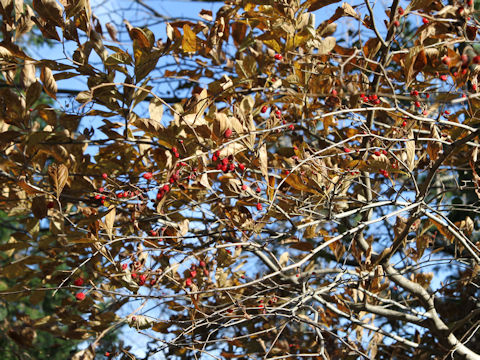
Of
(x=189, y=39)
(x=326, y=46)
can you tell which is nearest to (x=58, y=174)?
(x=189, y=39)

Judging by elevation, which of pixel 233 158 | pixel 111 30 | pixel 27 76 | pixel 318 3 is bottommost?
pixel 233 158

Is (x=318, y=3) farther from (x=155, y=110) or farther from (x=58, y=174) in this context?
(x=58, y=174)

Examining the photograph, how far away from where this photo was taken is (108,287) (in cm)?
227

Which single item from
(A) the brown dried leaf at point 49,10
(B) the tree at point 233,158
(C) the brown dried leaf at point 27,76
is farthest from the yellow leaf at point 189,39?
(C) the brown dried leaf at point 27,76

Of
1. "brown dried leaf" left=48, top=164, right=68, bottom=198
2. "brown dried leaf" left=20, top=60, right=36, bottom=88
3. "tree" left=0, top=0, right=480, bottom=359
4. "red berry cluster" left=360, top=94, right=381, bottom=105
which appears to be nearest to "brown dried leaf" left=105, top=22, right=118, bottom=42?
"tree" left=0, top=0, right=480, bottom=359

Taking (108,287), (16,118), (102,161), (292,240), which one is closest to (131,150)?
(102,161)

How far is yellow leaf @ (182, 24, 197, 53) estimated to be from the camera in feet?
5.97

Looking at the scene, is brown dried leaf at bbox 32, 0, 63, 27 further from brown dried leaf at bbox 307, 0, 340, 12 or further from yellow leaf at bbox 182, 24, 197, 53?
brown dried leaf at bbox 307, 0, 340, 12

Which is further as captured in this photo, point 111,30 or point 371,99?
point 111,30

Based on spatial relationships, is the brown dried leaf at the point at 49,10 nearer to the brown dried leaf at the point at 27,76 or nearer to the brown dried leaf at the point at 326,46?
the brown dried leaf at the point at 27,76

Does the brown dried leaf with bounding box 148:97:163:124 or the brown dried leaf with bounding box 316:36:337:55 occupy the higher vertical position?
the brown dried leaf with bounding box 316:36:337:55

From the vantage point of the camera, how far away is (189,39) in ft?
6.04

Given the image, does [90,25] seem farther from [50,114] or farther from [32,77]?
[50,114]

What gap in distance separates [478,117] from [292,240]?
988mm
